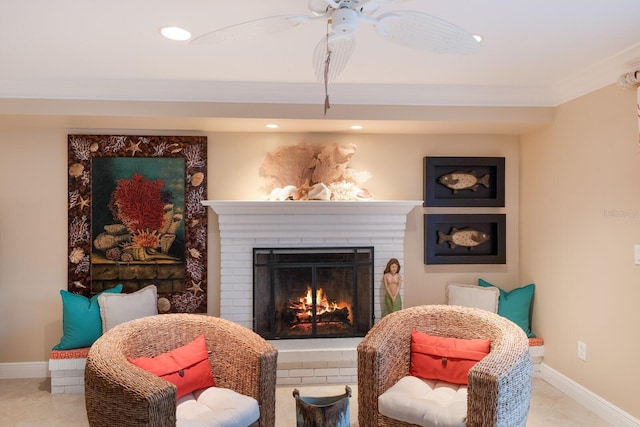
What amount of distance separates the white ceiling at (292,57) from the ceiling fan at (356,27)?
1.09 feet

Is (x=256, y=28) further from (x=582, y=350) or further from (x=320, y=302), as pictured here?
(x=582, y=350)

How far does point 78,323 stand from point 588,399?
365 cm

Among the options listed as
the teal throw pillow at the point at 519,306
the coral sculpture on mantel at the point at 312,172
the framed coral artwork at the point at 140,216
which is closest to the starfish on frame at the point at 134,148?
the framed coral artwork at the point at 140,216

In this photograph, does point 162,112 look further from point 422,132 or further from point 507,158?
point 507,158

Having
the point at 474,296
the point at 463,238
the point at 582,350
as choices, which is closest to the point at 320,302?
the point at 474,296

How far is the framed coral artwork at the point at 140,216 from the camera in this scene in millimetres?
3615

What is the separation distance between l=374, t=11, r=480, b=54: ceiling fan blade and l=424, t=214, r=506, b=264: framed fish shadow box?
2.37 meters

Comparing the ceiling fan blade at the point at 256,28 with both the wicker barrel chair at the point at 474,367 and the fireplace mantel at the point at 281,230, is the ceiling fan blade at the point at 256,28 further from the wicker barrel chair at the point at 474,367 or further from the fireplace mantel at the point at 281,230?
the fireplace mantel at the point at 281,230

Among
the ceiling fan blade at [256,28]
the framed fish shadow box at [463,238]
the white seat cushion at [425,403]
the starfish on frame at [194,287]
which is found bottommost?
the white seat cushion at [425,403]

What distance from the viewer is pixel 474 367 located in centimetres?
208

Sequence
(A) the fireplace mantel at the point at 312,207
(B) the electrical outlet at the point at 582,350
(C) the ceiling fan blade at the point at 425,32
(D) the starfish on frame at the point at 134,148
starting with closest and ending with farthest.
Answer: (C) the ceiling fan blade at the point at 425,32
(B) the electrical outlet at the point at 582,350
(A) the fireplace mantel at the point at 312,207
(D) the starfish on frame at the point at 134,148

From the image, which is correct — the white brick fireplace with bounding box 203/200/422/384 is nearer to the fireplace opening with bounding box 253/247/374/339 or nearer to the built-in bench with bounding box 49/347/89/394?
the fireplace opening with bounding box 253/247/374/339

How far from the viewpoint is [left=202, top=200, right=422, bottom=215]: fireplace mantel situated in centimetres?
354

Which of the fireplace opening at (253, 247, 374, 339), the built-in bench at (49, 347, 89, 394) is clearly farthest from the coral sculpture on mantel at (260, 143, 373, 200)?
the built-in bench at (49, 347, 89, 394)
